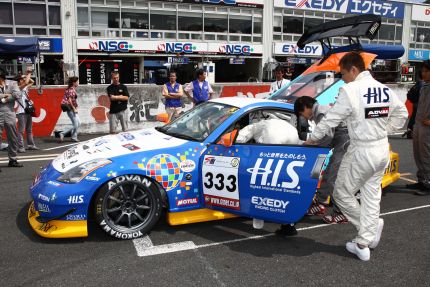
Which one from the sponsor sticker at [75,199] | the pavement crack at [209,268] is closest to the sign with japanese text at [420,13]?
the pavement crack at [209,268]

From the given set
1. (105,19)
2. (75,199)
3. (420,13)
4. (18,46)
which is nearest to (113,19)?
(105,19)

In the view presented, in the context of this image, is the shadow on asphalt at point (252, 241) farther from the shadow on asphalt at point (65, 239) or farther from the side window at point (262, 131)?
the side window at point (262, 131)

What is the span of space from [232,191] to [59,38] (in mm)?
22392

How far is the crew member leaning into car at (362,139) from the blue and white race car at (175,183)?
11.7 inches

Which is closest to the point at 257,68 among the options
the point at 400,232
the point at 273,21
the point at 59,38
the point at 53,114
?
the point at 273,21

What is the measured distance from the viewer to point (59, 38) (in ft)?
75.5

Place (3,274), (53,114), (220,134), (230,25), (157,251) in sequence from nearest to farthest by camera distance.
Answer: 1. (3,274)
2. (157,251)
3. (220,134)
4. (53,114)
5. (230,25)

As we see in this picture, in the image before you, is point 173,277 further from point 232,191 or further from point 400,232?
point 400,232

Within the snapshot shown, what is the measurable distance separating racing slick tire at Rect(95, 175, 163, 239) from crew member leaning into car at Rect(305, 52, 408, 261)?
1.66 metres

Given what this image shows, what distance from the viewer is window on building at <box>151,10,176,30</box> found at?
25.8 m

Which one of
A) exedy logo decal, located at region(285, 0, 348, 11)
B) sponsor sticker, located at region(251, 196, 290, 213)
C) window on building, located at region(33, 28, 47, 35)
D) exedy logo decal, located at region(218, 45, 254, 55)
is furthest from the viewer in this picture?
exedy logo decal, located at region(285, 0, 348, 11)

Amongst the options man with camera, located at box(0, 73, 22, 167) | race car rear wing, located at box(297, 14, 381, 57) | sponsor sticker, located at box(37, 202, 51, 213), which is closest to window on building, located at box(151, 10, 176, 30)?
man with camera, located at box(0, 73, 22, 167)

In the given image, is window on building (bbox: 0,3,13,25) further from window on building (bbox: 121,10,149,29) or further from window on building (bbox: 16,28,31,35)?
window on building (bbox: 121,10,149,29)

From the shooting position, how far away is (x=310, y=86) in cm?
623
